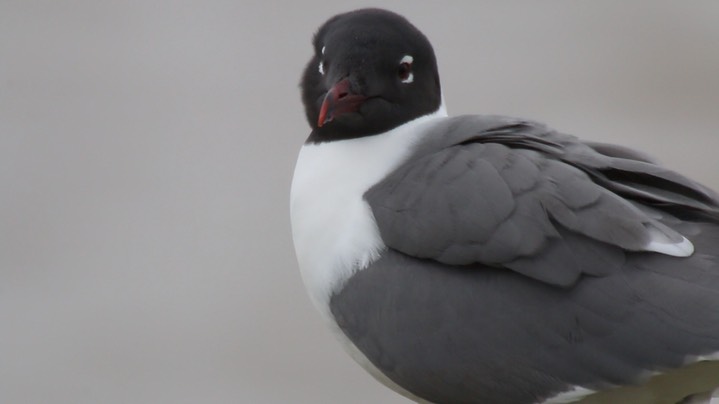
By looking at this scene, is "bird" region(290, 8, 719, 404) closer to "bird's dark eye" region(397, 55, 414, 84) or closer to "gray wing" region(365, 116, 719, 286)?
"gray wing" region(365, 116, 719, 286)

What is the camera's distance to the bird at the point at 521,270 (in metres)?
2.87

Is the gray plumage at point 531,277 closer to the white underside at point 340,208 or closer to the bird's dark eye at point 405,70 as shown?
the white underside at point 340,208

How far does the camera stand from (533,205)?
A: 2.95 m

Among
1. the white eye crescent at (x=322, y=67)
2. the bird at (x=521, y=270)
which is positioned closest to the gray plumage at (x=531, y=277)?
the bird at (x=521, y=270)

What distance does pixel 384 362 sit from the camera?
3066 mm

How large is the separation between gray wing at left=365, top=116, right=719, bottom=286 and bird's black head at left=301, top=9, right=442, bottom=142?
0.75ft

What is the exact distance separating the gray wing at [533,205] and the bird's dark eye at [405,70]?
0.28 metres

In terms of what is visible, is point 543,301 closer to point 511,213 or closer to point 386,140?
point 511,213

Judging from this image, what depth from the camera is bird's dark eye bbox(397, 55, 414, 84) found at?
3379mm

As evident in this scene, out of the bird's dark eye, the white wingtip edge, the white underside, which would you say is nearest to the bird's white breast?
the white underside

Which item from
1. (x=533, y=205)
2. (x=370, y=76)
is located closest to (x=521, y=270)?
(x=533, y=205)

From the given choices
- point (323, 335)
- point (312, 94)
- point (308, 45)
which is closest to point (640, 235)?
point (312, 94)

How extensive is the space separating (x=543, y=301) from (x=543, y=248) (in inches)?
4.4

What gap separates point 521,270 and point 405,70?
683 millimetres
